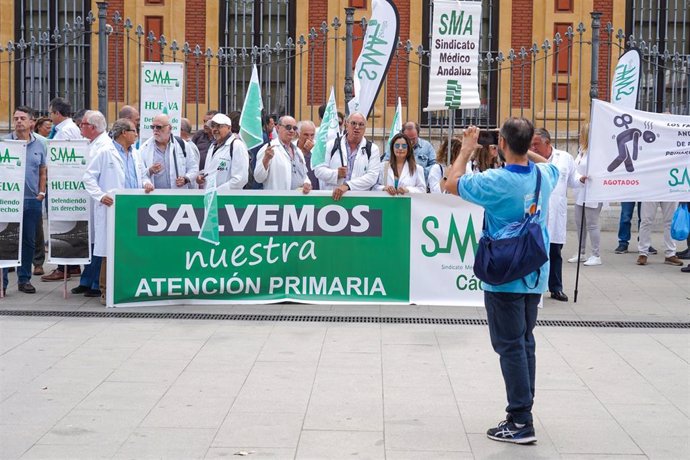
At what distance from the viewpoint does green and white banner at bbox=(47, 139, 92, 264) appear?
35.4 ft

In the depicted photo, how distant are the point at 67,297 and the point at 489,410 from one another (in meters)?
5.57

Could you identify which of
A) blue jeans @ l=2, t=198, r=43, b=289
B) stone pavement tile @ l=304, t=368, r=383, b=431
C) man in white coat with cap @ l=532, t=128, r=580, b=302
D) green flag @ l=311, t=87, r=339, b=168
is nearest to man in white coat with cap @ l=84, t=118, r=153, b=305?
blue jeans @ l=2, t=198, r=43, b=289

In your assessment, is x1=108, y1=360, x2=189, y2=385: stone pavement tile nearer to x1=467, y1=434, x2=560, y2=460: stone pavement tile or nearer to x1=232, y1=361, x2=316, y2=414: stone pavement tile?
x1=232, y1=361, x2=316, y2=414: stone pavement tile

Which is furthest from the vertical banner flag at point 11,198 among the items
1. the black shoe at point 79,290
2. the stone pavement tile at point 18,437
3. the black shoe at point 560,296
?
the black shoe at point 560,296

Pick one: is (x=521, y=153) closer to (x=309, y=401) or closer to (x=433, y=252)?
(x=309, y=401)

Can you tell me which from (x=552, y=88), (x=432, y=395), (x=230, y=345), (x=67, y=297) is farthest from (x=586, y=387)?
(x=552, y=88)

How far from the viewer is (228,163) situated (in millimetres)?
10969

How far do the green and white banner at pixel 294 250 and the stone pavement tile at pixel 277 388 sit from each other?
7.90 feet

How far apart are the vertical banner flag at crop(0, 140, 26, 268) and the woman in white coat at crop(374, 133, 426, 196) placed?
146 inches

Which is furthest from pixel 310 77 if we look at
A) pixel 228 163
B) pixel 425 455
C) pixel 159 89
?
pixel 425 455

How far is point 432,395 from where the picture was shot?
7195 mm

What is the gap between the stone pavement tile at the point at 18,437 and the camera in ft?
19.1

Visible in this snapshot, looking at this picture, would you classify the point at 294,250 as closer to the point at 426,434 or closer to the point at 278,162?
the point at 278,162

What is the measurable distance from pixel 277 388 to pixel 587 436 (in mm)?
2150
